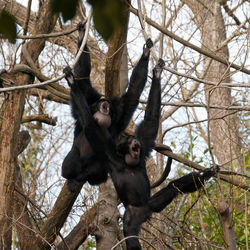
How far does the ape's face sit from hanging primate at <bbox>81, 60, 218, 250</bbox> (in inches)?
9.2

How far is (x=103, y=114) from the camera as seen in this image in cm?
702

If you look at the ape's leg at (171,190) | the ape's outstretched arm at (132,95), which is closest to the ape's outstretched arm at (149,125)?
the ape's outstretched arm at (132,95)

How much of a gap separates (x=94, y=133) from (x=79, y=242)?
7.45 ft

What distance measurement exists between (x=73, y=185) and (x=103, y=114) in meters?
1.37

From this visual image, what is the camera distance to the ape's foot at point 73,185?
7059 millimetres

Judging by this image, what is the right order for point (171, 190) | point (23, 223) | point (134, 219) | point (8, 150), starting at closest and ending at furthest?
point (134, 219)
point (171, 190)
point (8, 150)
point (23, 223)

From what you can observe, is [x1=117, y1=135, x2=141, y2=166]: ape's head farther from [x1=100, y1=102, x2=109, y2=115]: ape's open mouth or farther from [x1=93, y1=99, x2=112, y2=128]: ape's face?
[x1=100, y1=102, x2=109, y2=115]: ape's open mouth

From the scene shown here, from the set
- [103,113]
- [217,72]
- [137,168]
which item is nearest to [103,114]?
[103,113]

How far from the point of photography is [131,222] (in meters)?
6.46

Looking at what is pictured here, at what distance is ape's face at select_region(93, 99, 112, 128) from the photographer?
275 inches

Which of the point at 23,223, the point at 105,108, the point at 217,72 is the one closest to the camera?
the point at 105,108

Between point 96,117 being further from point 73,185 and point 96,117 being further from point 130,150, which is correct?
point 73,185

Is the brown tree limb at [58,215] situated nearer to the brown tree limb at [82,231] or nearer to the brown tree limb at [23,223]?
the brown tree limb at [23,223]

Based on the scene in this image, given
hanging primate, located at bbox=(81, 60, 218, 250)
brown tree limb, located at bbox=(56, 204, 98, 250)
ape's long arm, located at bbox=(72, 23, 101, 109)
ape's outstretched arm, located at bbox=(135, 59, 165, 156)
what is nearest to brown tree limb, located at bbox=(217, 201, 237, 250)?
hanging primate, located at bbox=(81, 60, 218, 250)
